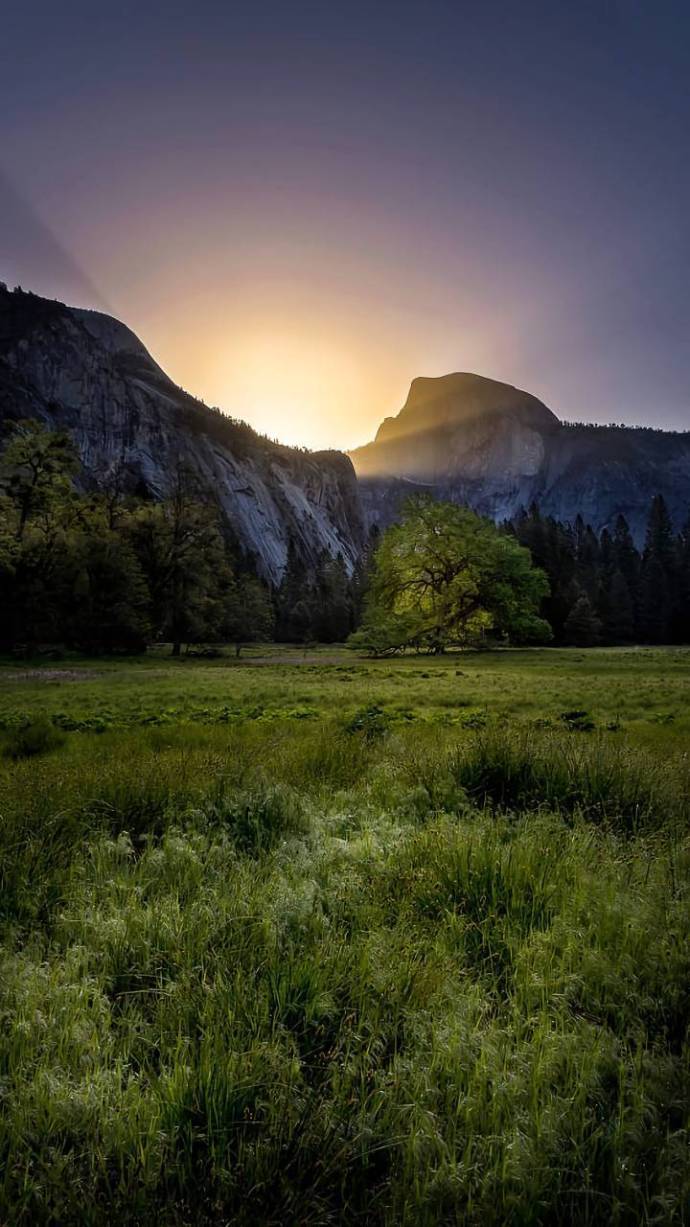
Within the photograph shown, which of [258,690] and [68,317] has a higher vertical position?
[68,317]

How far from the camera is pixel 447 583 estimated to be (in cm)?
5041

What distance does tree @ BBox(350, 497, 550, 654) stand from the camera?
48.3m

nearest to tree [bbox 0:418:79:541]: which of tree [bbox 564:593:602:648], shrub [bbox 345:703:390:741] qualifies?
shrub [bbox 345:703:390:741]

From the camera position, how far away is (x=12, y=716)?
38.2ft

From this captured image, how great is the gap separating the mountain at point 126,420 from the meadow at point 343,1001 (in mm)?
99059

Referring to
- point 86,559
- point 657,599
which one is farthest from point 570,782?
point 657,599

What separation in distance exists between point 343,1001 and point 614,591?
9384cm

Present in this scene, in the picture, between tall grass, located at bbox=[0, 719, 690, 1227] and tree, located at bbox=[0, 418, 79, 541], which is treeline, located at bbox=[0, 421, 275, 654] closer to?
tree, located at bbox=[0, 418, 79, 541]

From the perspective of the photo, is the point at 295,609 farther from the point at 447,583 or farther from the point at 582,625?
the point at 447,583

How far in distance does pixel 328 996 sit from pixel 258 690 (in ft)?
54.1

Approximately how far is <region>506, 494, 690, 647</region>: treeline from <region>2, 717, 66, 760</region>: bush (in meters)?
71.1

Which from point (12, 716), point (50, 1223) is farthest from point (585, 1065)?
point (12, 716)

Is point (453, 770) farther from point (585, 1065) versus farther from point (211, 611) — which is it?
point (211, 611)

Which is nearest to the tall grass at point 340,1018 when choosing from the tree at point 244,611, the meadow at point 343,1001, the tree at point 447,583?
the meadow at point 343,1001
